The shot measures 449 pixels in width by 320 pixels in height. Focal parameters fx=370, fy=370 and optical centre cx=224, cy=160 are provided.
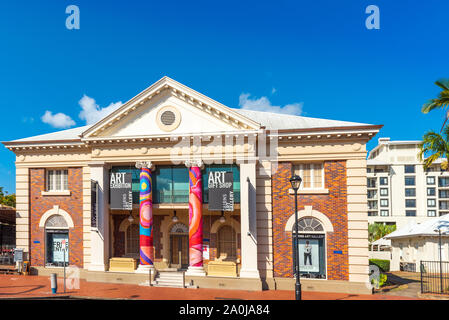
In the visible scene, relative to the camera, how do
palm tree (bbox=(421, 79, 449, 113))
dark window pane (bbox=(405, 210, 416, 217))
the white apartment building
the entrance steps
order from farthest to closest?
dark window pane (bbox=(405, 210, 416, 217))
the white apartment building
the entrance steps
palm tree (bbox=(421, 79, 449, 113))

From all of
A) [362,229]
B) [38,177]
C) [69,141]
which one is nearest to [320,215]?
[362,229]

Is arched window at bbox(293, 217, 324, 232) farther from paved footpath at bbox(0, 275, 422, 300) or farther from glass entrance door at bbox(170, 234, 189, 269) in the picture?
glass entrance door at bbox(170, 234, 189, 269)

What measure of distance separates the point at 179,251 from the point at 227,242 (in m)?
3.17

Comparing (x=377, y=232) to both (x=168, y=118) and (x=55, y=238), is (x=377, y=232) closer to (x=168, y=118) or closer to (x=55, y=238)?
(x=168, y=118)

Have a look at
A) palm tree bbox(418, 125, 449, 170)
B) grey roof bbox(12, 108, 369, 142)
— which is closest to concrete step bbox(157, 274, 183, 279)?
grey roof bbox(12, 108, 369, 142)

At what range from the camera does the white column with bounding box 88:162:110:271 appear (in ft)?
70.3

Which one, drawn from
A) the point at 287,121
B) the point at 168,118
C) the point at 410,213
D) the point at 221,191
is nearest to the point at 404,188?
the point at 410,213

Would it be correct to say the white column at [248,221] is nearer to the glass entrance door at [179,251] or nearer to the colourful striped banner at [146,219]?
the glass entrance door at [179,251]

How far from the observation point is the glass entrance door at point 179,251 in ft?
74.4

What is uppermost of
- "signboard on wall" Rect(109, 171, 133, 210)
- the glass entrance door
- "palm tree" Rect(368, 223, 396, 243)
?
"signboard on wall" Rect(109, 171, 133, 210)

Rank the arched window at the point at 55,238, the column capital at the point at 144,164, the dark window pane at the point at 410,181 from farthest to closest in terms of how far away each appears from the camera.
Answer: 1. the dark window pane at the point at 410,181
2. the arched window at the point at 55,238
3. the column capital at the point at 144,164

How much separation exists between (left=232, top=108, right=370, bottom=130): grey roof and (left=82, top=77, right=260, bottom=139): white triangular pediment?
8.26 ft

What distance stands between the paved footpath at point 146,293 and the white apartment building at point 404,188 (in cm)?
6669

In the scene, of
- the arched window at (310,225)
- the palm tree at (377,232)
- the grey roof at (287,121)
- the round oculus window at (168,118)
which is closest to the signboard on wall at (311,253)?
the arched window at (310,225)
